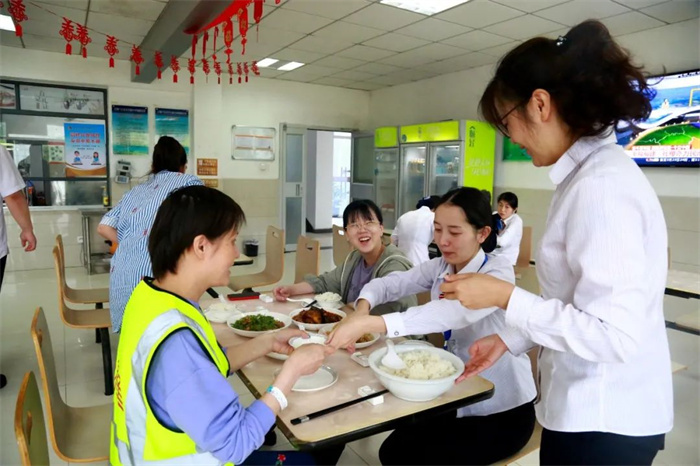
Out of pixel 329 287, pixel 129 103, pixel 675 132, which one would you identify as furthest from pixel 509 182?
pixel 129 103

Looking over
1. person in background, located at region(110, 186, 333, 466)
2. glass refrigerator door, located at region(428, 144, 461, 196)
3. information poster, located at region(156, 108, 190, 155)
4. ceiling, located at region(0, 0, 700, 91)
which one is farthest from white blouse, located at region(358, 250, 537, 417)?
information poster, located at region(156, 108, 190, 155)

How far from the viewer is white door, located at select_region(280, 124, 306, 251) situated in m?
7.61

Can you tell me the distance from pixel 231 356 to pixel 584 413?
97 cm

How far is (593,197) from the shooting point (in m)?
0.87

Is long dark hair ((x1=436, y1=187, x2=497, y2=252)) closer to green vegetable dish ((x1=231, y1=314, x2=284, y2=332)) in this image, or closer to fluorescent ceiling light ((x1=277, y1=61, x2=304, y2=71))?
green vegetable dish ((x1=231, y1=314, x2=284, y2=332))

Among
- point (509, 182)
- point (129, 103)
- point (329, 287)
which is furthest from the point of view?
point (129, 103)

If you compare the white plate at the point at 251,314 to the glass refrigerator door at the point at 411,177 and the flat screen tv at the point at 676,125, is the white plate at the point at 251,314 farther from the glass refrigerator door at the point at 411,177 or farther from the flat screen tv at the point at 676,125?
the glass refrigerator door at the point at 411,177

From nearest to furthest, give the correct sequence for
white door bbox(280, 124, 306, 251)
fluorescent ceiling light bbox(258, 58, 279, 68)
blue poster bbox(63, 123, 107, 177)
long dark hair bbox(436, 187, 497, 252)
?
long dark hair bbox(436, 187, 497, 252), fluorescent ceiling light bbox(258, 58, 279, 68), blue poster bbox(63, 123, 107, 177), white door bbox(280, 124, 306, 251)

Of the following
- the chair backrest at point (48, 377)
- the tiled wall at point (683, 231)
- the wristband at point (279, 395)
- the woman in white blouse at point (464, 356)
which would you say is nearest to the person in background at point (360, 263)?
the woman in white blouse at point (464, 356)

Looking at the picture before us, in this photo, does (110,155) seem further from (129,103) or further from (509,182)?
(509,182)

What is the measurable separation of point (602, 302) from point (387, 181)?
655 cm

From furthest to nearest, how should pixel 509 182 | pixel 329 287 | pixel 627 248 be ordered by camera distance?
pixel 509 182 < pixel 329 287 < pixel 627 248

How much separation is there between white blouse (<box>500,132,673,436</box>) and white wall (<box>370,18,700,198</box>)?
159 centimetres

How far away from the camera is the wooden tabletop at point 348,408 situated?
1111 mm
